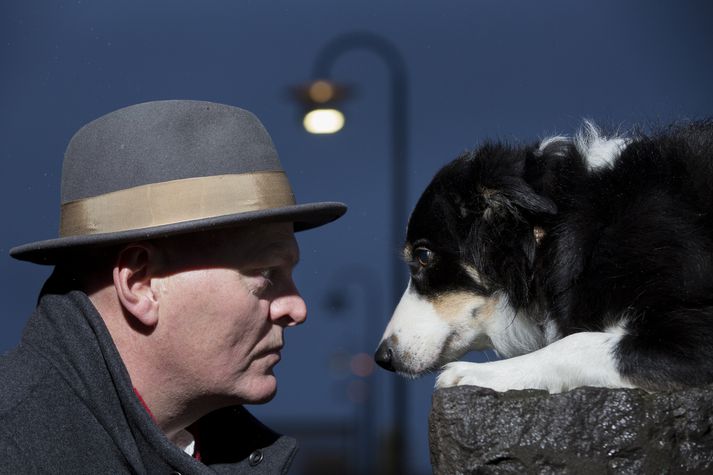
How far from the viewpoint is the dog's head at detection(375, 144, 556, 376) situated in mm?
2771

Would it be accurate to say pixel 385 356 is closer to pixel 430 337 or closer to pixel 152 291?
pixel 430 337

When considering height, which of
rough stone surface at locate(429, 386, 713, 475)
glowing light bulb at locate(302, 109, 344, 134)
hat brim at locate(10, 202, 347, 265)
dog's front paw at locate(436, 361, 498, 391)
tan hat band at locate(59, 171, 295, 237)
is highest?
glowing light bulb at locate(302, 109, 344, 134)

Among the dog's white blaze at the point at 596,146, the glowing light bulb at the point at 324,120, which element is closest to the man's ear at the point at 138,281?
the dog's white blaze at the point at 596,146

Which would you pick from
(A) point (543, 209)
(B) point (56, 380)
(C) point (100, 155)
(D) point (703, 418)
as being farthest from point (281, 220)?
(D) point (703, 418)

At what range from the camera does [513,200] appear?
8.70 ft

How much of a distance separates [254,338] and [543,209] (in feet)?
2.91

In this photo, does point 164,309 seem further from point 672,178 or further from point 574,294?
point 672,178

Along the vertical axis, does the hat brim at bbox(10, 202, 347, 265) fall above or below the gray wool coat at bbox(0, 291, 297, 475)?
above

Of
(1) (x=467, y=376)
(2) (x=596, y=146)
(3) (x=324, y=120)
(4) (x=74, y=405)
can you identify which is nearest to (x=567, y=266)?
(2) (x=596, y=146)

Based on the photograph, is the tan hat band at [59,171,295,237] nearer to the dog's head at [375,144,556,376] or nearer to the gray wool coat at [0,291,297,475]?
the gray wool coat at [0,291,297,475]

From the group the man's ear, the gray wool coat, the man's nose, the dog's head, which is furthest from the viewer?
the dog's head

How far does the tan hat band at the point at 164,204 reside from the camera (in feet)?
6.78

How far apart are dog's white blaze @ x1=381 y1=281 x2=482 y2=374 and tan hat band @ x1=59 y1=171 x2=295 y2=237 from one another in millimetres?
956

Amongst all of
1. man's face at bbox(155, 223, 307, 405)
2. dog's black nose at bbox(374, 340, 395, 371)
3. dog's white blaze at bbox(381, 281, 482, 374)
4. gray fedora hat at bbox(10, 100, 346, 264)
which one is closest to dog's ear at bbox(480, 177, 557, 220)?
dog's white blaze at bbox(381, 281, 482, 374)
